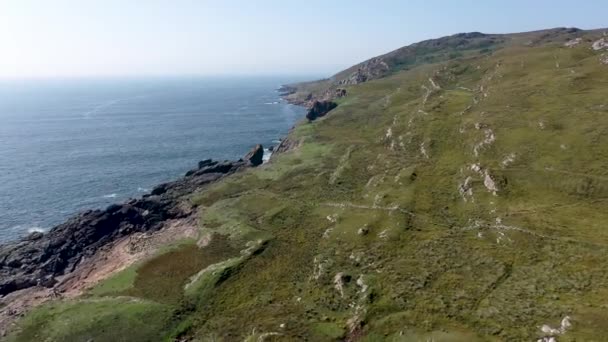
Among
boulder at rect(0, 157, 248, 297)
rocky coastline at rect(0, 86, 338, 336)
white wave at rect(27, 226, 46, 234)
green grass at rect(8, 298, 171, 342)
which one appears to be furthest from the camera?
white wave at rect(27, 226, 46, 234)

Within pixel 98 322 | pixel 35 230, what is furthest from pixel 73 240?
pixel 98 322

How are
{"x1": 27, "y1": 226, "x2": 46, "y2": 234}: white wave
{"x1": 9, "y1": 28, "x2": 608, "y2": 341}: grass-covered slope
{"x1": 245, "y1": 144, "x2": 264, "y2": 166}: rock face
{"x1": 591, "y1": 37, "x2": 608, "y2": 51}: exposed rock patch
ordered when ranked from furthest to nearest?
{"x1": 591, "y1": 37, "x2": 608, "y2": 51}: exposed rock patch < {"x1": 245, "y1": 144, "x2": 264, "y2": 166}: rock face < {"x1": 27, "y1": 226, "x2": 46, "y2": 234}: white wave < {"x1": 9, "y1": 28, "x2": 608, "y2": 341}: grass-covered slope

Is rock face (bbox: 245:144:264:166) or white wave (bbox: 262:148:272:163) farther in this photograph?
white wave (bbox: 262:148:272:163)

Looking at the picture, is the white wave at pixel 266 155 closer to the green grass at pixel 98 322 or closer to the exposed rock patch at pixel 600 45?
the green grass at pixel 98 322

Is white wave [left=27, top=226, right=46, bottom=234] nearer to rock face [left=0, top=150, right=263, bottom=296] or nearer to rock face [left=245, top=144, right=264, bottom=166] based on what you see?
rock face [left=0, top=150, right=263, bottom=296]

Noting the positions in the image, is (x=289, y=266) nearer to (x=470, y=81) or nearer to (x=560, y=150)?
(x=560, y=150)

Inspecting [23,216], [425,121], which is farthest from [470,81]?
→ [23,216]

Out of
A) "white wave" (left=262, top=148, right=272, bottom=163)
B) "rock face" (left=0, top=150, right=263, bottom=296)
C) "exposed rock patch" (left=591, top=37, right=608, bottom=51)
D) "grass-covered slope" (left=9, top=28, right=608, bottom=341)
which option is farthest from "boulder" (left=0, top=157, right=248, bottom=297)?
"exposed rock patch" (left=591, top=37, right=608, bottom=51)

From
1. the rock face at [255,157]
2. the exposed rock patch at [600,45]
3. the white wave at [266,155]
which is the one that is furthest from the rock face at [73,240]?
the exposed rock patch at [600,45]

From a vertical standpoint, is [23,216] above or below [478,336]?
below
